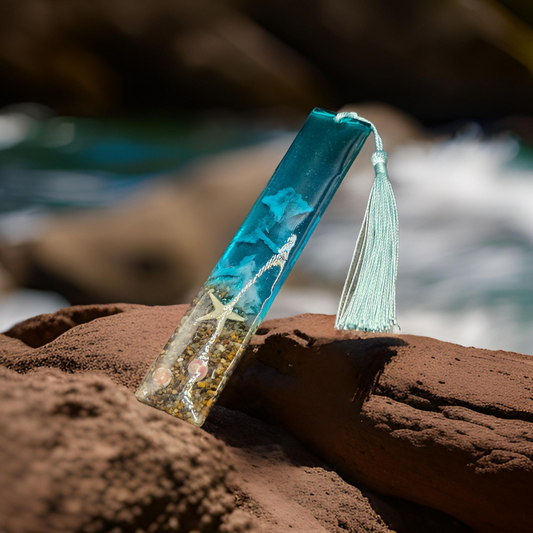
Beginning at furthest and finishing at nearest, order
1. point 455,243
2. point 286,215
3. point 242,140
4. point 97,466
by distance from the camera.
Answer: point 242,140, point 455,243, point 286,215, point 97,466

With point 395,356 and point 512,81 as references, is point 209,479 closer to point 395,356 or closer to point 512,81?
point 395,356

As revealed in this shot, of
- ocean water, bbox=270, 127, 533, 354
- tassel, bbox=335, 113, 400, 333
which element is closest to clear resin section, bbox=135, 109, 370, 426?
tassel, bbox=335, 113, 400, 333

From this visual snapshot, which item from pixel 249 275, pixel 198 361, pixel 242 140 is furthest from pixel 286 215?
pixel 242 140

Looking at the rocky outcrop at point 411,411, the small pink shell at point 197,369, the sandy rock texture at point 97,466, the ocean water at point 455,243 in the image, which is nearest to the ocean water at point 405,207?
the ocean water at point 455,243

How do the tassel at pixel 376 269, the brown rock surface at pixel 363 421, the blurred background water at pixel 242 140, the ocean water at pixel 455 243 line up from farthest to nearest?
the blurred background water at pixel 242 140, the ocean water at pixel 455 243, the tassel at pixel 376 269, the brown rock surface at pixel 363 421

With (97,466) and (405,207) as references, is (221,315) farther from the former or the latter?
(405,207)

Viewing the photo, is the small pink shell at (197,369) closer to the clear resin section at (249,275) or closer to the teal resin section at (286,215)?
the clear resin section at (249,275)

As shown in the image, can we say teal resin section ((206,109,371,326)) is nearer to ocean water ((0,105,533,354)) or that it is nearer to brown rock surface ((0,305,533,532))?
brown rock surface ((0,305,533,532))
